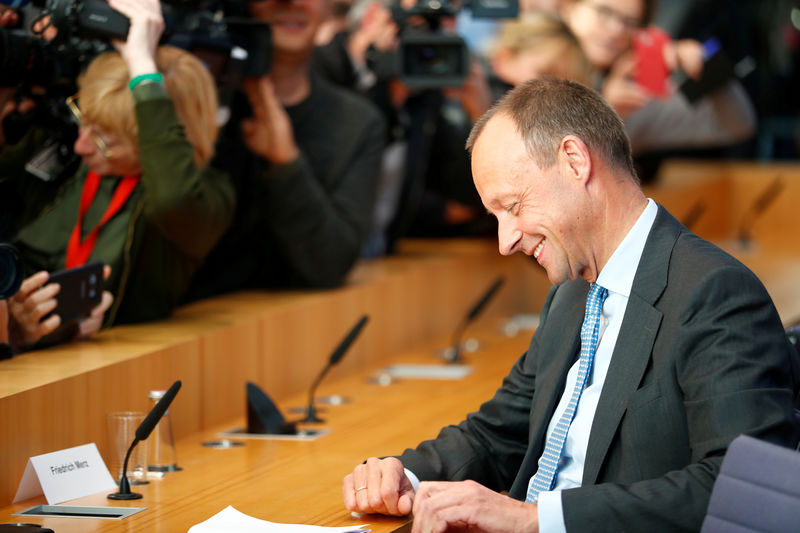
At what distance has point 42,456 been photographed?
2.22 metres

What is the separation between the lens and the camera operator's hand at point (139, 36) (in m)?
2.88

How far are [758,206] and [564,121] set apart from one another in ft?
16.9

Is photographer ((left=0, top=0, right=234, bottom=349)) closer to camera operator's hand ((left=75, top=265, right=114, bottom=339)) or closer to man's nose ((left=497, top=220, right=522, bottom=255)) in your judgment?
camera operator's hand ((left=75, top=265, right=114, bottom=339))

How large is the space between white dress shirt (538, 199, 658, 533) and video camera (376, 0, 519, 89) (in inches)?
80.6

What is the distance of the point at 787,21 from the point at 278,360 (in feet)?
19.7

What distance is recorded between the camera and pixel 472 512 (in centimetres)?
179

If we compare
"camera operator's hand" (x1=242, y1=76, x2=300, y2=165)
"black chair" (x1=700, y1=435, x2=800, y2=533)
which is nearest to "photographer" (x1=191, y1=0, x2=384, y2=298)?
→ "camera operator's hand" (x1=242, y1=76, x2=300, y2=165)

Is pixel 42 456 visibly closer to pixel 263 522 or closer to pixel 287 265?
pixel 263 522

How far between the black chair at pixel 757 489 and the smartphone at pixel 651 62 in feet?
12.4

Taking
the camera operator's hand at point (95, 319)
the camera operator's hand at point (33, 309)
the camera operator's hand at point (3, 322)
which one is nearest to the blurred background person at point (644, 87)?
the camera operator's hand at point (95, 319)

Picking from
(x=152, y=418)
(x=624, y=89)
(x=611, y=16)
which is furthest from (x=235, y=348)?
(x=611, y=16)

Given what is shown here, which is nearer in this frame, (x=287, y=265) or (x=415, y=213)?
(x=287, y=265)

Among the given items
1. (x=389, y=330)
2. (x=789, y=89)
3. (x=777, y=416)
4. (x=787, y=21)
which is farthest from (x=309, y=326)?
(x=789, y=89)

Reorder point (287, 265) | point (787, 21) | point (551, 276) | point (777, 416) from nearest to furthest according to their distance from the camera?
point (777, 416), point (551, 276), point (287, 265), point (787, 21)
